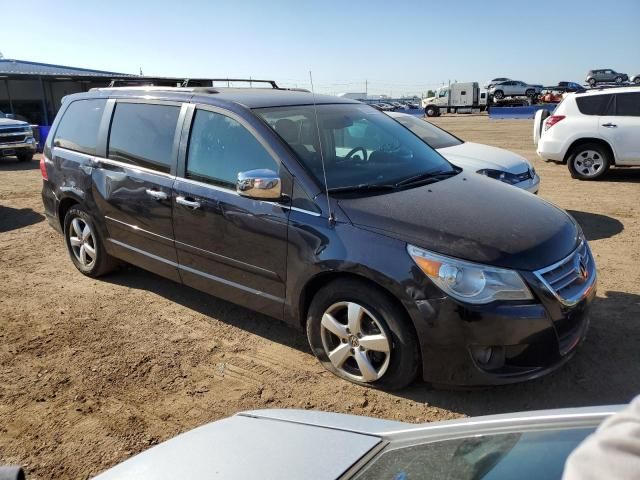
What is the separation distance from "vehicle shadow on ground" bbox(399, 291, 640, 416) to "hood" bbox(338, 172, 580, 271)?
86 cm

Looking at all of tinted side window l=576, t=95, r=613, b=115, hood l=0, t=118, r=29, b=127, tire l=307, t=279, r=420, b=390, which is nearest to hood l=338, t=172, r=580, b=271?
tire l=307, t=279, r=420, b=390

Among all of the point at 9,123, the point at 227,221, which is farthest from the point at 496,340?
the point at 9,123

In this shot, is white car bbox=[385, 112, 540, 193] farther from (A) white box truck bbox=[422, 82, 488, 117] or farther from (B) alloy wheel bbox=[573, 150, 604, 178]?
(A) white box truck bbox=[422, 82, 488, 117]

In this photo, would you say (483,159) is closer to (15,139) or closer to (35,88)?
(15,139)

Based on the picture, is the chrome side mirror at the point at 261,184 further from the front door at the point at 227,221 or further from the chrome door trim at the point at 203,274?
the chrome door trim at the point at 203,274

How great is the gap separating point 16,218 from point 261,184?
6649mm

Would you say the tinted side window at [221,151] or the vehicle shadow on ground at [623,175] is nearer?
the tinted side window at [221,151]

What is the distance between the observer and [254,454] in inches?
66.1

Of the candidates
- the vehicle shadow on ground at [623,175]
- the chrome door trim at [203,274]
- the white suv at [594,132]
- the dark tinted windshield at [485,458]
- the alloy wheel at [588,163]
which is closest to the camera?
the dark tinted windshield at [485,458]

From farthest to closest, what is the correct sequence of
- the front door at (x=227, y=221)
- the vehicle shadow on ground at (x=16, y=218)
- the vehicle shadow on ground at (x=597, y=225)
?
the vehicle shadow on ground at (x=16, y=218) < the vehicle shadow on ground at (x=597, y=225) < the front door at (x=227, y=221)

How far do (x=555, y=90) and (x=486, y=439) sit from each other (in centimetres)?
4970

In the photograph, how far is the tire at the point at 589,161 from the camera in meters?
10.1

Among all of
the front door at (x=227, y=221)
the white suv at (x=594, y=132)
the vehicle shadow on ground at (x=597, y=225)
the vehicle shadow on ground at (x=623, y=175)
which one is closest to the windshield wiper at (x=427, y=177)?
the front door at (x=227, y=221)

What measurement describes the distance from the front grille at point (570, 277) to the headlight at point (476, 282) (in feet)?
0.57
